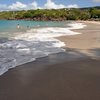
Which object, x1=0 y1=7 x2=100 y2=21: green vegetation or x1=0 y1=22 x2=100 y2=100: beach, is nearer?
x1=0 y1=22 x2=100 y2=100: beach

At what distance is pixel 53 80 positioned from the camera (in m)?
8.84

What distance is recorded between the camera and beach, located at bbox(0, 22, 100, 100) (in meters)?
7.36

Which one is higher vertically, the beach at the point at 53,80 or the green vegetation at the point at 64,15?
the beach at the point at 53,80

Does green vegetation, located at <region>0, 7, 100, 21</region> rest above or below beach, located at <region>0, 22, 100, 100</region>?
below

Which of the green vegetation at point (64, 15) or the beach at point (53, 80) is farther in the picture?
the green vegetation at point (64, 15)

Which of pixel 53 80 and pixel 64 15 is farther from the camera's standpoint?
pixel 64 15

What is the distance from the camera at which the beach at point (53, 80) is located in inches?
290

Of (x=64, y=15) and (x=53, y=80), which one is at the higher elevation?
(x=53, y=80)

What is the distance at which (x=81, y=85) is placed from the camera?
8.23 meters

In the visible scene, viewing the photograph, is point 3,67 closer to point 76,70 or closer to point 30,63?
point 30,63

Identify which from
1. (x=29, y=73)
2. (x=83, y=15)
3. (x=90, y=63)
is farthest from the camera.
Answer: (x=83, y=15)

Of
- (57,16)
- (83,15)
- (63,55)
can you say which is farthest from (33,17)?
(63,55)

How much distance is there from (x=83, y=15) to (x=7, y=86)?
129 m

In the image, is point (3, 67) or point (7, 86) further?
point (3, 67)
